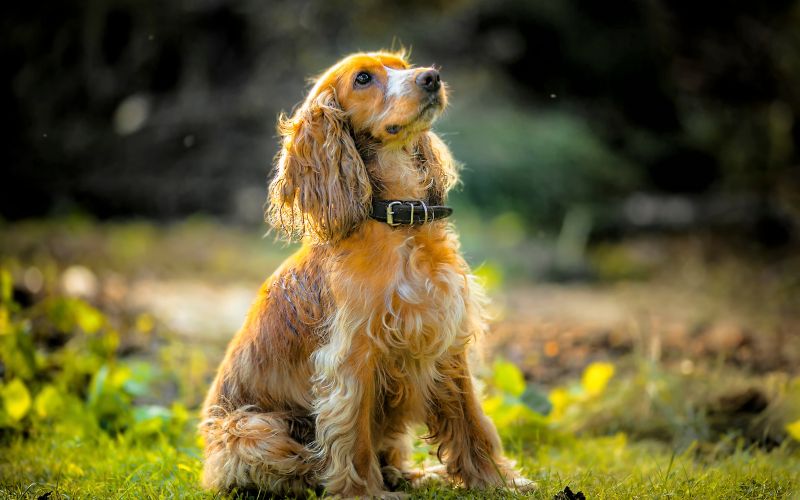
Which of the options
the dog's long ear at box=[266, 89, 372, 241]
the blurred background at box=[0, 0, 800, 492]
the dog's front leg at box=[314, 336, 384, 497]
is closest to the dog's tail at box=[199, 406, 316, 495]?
the dog's front leg at box=[314, 336, 384, 497]

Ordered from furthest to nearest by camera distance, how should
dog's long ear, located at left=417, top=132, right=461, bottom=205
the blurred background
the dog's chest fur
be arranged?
the blurred background, dog's long ear, located at left=417, top=132, right=461, bottom=205, the dog's chest fur

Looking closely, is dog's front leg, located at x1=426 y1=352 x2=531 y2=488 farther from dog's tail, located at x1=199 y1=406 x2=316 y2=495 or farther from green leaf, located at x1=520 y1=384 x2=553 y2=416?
green leaf, located at x1=520 y1=384 x2=553 y2=416

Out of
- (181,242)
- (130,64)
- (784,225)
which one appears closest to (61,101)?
(130,64)

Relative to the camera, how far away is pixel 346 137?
3428 mm

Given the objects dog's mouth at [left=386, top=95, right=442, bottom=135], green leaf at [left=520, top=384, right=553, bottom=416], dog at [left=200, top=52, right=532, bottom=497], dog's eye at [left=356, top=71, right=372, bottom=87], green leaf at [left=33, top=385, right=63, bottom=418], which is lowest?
green leaf at [left=33, top=385, right=63, bottom=418]

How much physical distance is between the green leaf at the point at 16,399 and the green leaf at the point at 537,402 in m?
2.77

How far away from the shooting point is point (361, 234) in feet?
10.9

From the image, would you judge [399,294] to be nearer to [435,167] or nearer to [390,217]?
[390,217]

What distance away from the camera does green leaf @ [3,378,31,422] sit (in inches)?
168

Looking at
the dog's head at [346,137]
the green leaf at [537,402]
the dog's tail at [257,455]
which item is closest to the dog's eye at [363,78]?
the dog's head at [346,137]

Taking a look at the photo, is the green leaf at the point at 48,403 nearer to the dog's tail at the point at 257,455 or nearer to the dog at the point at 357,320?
the dog at the point at 357,320

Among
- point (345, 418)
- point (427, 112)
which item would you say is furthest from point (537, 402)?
point (427, 112)

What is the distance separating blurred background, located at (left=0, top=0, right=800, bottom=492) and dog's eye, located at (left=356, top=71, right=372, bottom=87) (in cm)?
435

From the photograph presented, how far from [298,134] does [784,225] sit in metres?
7.32
